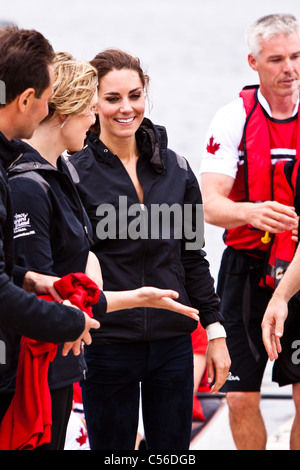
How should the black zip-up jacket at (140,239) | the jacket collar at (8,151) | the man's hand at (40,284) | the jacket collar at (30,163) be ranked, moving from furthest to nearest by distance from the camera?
the black zip-up jacket at (140,239) → the jacket collar at (30,163) → the man's hand at (40,284) → the jacket collar at (8,151)

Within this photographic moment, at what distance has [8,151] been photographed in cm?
198

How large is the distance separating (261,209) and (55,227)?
1.06m

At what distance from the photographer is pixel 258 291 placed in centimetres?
348

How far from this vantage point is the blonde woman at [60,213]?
2178 millimetres

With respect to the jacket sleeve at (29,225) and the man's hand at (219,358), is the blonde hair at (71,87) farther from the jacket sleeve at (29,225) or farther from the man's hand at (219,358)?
the man's hand at (219,358)

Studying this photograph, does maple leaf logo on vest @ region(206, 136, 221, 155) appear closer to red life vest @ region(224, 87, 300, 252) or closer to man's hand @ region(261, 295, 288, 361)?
red life vest @ region(224, 87, 300, 252)

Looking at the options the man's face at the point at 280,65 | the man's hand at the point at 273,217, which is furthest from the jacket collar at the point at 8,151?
the man's face at the point at 280,65

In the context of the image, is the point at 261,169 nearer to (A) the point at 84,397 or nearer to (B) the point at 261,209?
(B) the point at 261,209

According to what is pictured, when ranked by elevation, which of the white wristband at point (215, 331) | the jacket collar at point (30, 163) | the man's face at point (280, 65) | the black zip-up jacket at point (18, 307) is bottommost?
the white wristband at point (215, 331)

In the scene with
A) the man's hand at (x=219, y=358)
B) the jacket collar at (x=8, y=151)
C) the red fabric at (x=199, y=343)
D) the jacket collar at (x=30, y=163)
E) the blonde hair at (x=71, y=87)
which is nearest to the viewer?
the jacket collar at (x=8, y=151)

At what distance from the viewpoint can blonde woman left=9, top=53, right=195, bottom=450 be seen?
218cm

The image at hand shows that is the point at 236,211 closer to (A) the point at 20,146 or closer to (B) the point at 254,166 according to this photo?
(B) the point at 254,166

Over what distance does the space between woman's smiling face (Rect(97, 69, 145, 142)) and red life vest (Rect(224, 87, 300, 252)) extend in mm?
666

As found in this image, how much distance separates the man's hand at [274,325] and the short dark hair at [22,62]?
1372 mm
